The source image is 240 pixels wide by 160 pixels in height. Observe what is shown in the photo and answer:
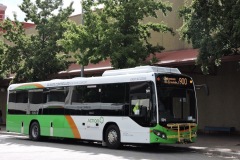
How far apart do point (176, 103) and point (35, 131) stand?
8732 millimetres

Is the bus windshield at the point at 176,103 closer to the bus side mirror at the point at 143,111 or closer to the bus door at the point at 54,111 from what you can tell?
the bus side mirror at the point at 143,111

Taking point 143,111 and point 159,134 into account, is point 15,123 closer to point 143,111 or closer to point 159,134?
point 143,111

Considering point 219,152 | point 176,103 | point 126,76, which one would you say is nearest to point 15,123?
A: point 126,76

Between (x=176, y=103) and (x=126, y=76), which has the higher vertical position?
(x=126, y=76)

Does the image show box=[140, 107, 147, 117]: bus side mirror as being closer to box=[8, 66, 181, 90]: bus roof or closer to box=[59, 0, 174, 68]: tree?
box=[8, 66, 181, 90]: bus roof

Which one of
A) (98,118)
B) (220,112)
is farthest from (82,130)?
(220,112)

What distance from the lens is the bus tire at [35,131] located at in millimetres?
20844

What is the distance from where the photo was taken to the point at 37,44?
94.1 feet

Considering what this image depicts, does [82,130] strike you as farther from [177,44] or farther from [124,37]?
[177,44]

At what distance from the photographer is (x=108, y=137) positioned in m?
16.8

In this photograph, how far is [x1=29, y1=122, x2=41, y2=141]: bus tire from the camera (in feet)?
68.4

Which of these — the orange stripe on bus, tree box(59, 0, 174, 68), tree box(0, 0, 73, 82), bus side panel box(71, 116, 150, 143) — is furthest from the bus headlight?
tree box(0, 0, 73, 82)

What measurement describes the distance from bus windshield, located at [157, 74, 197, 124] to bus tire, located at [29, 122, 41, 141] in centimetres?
824

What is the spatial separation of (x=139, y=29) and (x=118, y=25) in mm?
1551
